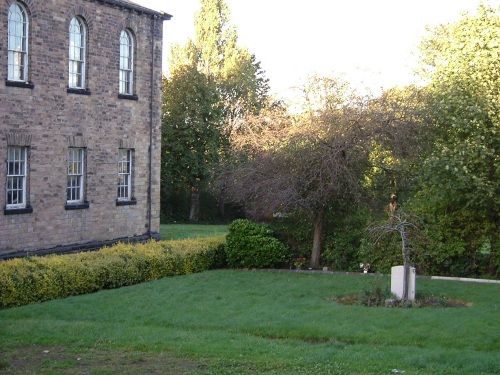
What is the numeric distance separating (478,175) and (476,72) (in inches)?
111

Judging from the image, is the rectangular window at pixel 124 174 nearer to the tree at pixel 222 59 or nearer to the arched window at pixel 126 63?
the arched window at pixel 126 63

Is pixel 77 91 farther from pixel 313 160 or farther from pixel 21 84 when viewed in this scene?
pixel 313 160

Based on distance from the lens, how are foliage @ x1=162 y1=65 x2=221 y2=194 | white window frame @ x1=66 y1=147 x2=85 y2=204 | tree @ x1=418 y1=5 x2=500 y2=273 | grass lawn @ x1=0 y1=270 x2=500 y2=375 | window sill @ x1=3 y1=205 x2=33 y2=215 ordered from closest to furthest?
grass lawn @ x1=0 y1=270 x2=500 y2=375 < tree @ x1=418 y1=5 x2=500 y2=273 < window sill @ x1=3 y1=205 x2=33 y2=215 < white window frame @ x1=66 y1=147 x2=85 y2=204 < foliage @ x1=162 y1=65 x2=221 y2=194

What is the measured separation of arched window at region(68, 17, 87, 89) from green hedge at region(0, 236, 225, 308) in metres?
5.95

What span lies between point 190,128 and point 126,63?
1027 inches

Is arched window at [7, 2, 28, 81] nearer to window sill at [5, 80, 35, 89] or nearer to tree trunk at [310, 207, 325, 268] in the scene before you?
window sill at [5, 80, 35, 89]

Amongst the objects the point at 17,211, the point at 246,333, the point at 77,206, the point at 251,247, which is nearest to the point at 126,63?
the point at 77,206

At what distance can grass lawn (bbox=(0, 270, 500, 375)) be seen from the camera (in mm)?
10555

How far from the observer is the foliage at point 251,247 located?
23938 mm

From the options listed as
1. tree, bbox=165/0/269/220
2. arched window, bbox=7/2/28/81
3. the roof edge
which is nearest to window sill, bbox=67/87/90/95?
arched window, bbox=7/2/28/81

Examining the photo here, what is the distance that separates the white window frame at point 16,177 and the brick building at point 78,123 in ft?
0.10

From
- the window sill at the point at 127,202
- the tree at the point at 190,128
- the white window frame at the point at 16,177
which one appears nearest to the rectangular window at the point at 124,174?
the window sill at the point at 127,202

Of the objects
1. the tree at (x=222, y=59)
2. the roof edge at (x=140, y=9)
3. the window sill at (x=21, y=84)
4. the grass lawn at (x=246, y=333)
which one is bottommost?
the grass lawn at (x=246, y=333)

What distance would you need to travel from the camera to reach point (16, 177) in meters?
22.1
